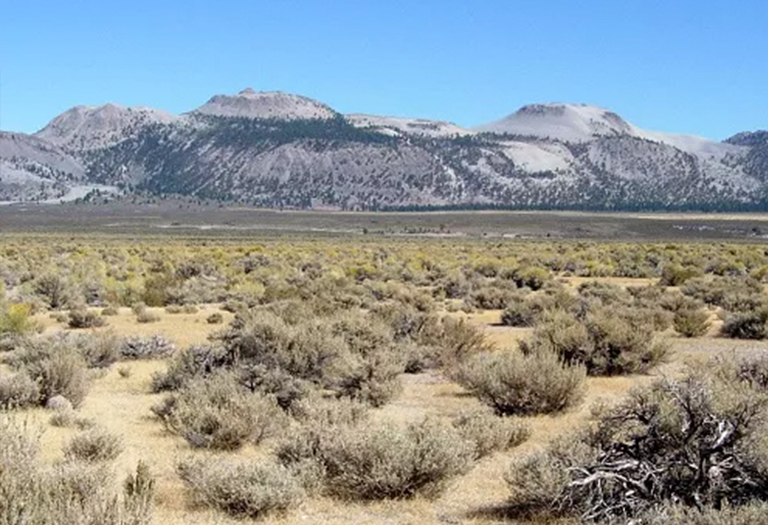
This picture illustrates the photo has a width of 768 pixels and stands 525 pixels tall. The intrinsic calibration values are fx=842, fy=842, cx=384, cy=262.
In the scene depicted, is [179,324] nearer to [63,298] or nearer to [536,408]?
[63,298]

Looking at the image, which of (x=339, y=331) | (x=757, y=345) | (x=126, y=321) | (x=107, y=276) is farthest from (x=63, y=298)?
(x=757, y=345)

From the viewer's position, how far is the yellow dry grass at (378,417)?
25.8 ft

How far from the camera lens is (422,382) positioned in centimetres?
1507

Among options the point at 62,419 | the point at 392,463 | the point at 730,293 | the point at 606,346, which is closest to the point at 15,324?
the point at 62,419

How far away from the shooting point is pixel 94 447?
30.6 ft

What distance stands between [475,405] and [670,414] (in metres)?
5.73

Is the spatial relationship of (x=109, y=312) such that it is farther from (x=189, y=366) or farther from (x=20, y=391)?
(x=20, y=391)

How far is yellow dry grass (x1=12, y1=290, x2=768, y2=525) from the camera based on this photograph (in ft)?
25.8

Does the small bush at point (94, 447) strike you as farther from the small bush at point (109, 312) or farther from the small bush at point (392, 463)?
the small bush at point (109, 312)

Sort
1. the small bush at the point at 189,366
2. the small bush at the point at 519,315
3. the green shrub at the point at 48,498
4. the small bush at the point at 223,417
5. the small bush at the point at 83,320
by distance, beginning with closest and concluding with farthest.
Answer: the green shrub at the point at 48,498 < the small bush at the point at 223,417 < the small bush at the point at 189,366 < the small bush at the point at 83,320 < the small bush at the point at 519,315

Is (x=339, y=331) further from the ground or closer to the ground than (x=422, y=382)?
further from the ground

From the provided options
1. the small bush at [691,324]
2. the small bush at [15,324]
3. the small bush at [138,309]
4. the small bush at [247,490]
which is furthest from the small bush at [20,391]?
the small bush at [691,324]

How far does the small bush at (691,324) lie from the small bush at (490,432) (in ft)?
37.4

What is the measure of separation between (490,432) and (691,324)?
41.0 ft
